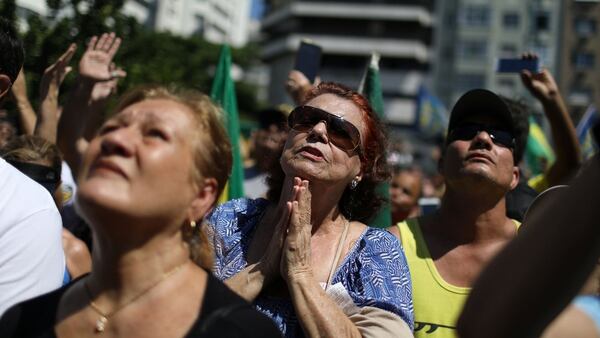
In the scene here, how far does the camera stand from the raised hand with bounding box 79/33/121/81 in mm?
4309

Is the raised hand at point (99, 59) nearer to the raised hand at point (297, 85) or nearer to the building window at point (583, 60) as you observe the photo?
the raised hand at point (297, 85)

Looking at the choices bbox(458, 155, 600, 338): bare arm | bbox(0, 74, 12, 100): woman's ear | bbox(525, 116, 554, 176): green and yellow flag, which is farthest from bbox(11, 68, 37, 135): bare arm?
bbox(525, 116, 554, 176): green and yellow flag

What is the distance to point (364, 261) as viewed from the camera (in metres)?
2.71

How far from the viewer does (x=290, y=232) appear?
2.58 meters

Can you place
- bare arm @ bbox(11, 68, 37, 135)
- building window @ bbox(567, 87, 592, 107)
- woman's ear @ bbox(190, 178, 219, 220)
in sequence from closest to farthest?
woman's ear @ bbox(190, 178, 219, 220), bare arm @ bbox(11, 68, 37, 135), building window @ bbox(567, 87, 592, 107)

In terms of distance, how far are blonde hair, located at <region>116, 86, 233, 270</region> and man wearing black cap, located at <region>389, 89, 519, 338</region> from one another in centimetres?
137

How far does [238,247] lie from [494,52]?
54.6m

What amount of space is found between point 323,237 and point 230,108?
2.72 m

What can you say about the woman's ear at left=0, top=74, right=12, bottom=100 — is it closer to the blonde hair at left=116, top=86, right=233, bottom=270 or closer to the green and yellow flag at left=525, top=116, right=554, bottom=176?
the blonde hair at left=116, top=86, right=233, bottom=270

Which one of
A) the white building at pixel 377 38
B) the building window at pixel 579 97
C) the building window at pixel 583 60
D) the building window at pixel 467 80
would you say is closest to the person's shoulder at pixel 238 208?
the white building at pixel 377 38

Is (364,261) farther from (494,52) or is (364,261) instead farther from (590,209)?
(494,52)

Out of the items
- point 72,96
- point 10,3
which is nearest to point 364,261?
point 72,96

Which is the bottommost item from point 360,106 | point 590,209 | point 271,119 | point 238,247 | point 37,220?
point 271,119

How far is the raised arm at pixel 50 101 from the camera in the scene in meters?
4.31
